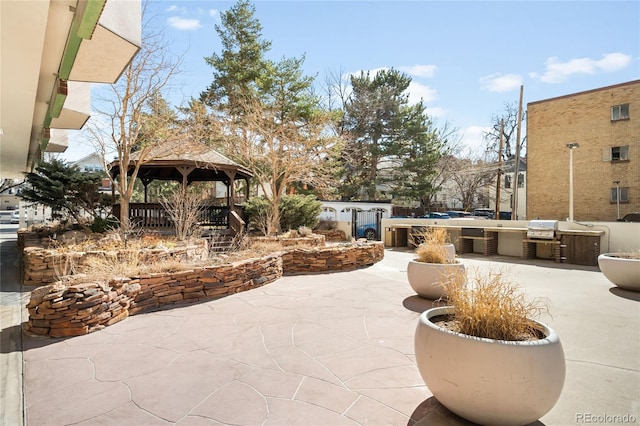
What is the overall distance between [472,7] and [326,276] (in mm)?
6512

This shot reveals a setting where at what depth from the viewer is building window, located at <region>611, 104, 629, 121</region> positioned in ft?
51.9

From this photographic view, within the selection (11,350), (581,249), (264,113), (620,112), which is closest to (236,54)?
(264,113)

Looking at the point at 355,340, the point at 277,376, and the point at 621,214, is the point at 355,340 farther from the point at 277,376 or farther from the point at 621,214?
the point at 621,214

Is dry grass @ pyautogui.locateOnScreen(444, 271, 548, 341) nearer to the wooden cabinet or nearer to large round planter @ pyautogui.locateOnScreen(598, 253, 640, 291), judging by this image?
large round planter @ pyautogui.locateOnScreen(598, 253, 640, 291)

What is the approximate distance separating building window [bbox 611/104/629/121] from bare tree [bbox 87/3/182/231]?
19.5m

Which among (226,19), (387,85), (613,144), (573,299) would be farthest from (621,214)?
(226,19)

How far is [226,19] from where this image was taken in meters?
21.9

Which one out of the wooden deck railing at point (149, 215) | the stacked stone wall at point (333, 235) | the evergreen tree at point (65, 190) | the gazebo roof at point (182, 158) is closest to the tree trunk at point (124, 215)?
the wooden deck railing at point (149, 215)

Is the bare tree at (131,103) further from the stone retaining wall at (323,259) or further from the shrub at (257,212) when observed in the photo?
the stone retaining wall at (323,259)

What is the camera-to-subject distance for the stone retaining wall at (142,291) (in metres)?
4.02

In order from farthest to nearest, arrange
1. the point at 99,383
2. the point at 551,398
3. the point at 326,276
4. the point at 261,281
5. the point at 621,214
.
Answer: the point at 621,214, the point at 326,276, the point at 261,281, the point at 99,383, the point at 551,398

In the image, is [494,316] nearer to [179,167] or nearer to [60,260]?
[60,260]

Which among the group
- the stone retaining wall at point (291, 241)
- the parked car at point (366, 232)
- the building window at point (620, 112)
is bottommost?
the parked car at point (366, 232)

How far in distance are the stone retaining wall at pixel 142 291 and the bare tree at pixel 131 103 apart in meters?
6.07
